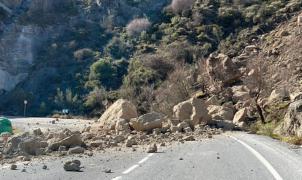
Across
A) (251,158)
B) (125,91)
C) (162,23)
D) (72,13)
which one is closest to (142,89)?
(125,91)

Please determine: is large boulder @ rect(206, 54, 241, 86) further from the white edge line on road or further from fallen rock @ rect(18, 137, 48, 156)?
the white edge line on road

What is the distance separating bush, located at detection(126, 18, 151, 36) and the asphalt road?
220 ft

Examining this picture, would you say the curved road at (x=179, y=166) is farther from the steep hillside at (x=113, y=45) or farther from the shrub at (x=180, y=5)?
the shrub at (x=180, y=5)

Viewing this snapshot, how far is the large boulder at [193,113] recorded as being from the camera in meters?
28.9

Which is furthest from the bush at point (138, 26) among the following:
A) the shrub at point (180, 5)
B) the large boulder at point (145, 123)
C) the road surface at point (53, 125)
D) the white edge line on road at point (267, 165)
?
the white edge line on road at point (267, 165)

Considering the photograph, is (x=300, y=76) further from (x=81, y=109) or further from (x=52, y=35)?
(x=52, y=35)

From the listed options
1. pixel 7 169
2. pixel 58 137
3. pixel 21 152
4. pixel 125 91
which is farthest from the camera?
pixel 125 91

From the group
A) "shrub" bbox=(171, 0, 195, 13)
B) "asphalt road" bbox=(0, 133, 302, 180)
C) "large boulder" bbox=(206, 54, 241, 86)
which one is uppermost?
"shrub" bbox=(171, 0, 195, 13)

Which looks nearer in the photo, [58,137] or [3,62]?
[58,137]

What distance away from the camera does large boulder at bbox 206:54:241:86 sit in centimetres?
5122

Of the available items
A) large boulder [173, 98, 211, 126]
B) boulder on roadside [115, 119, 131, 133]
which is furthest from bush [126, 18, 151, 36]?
boulder on roadside [115, 119, 131, 133]

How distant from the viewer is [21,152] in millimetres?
15688

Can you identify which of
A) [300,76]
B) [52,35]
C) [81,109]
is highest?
[52,35]

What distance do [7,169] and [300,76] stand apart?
39.1 metres
